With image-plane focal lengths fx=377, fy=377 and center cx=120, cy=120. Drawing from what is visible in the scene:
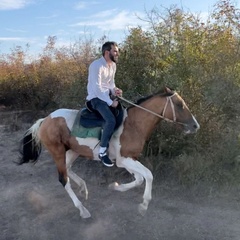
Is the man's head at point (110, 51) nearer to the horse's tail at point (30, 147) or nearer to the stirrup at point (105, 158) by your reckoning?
the stirrup at point (105, 158)

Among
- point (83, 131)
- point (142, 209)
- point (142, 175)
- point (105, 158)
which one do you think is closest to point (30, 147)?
point (83, 131)

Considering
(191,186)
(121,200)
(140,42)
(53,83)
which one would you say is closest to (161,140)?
(191,186)

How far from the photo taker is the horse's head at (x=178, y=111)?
5.70 metres

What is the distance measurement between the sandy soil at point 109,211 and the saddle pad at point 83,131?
1205 mm

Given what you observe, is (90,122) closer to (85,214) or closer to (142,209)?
(85,214)

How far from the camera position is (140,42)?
783cm

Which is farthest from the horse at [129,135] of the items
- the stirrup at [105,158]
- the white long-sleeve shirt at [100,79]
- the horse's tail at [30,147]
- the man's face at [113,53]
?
the man's face at [113,53]

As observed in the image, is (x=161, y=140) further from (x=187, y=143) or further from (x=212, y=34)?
(x=212, y=34)

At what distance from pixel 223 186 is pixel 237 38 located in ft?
9.41

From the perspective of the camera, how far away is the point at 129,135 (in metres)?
5.92

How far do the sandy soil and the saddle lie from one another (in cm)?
124

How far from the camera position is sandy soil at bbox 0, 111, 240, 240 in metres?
5.18

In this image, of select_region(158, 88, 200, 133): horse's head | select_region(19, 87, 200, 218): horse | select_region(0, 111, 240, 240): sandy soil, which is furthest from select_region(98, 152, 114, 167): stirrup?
select_region(158, 88, 200, 133): horse's head

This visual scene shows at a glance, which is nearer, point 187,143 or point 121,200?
point 121,200
